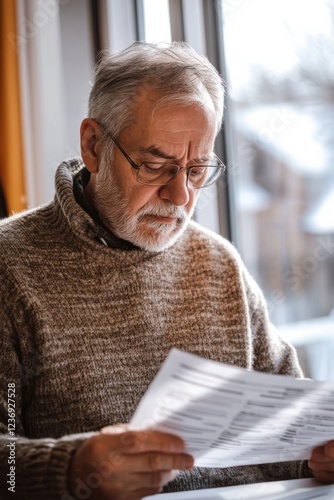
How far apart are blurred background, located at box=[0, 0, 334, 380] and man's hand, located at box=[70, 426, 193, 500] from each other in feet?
4.29

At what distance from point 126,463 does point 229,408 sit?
15cm

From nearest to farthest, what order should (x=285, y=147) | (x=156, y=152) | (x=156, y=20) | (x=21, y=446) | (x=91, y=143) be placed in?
(x=21, y=446) → (x=156, y=152) → (x=91, y=143) → (x=285, y=147) → (x=156, y=20)

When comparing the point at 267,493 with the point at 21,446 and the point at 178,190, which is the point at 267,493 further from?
the point at 178,190

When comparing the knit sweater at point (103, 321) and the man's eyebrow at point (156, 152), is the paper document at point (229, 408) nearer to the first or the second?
the knit sweater at point (103, 321)

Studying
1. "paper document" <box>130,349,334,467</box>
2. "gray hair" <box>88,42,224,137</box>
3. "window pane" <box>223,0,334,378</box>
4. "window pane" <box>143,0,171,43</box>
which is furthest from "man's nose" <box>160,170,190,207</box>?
"window pane" <box>143,0,171,43</box>

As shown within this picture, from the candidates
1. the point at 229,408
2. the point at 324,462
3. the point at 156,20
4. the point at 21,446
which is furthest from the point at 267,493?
the point at 156,20

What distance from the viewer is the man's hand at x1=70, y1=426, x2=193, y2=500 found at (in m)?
0.91

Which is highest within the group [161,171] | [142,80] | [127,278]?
[142,80]

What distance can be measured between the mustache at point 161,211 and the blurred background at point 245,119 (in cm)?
87

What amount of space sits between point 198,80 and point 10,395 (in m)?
0.69

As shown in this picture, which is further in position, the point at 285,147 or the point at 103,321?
the point at 285,147

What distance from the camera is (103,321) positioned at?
134 cm

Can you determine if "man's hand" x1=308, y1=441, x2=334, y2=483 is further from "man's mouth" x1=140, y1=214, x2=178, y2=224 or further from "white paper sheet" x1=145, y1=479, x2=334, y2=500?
"man's mouth" x1=140, y1=214, x2=178, y2=224

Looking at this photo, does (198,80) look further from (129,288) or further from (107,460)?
(107,460)
